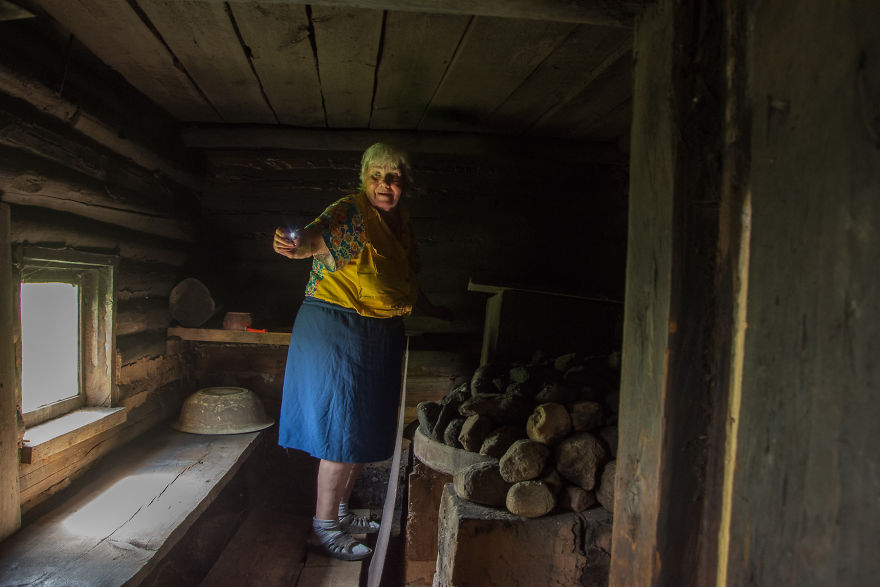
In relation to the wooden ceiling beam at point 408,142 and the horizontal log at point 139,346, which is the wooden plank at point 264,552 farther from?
the wooden ceiling beam at point 408,142

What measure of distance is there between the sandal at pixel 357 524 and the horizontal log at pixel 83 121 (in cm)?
229

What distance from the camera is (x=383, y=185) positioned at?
7.84ft

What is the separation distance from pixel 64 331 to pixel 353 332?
1.46 meters

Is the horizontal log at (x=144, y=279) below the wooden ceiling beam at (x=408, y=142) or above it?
below

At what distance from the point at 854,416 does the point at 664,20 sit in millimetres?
937

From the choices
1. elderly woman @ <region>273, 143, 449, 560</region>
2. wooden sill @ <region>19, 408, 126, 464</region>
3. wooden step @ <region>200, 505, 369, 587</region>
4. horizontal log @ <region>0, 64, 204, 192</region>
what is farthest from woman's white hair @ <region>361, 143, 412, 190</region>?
wooden step @ <region>200, 505, 369, 587</region>

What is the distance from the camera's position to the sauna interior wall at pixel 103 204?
193 cm

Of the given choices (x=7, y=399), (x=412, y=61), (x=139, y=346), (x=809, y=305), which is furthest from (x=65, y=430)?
(x=809, y=305)

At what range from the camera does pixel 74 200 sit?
2289 mm

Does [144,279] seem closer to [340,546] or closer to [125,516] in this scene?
[125,516]

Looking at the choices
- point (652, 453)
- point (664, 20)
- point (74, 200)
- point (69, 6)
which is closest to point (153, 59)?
point (69, 6)

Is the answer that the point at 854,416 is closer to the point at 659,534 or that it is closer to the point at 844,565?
the point at 844,565

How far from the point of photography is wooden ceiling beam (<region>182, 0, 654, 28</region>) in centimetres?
128

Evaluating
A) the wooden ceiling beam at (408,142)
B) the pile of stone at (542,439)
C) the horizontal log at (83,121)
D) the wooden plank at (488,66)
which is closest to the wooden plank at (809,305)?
the pile of stone at (542,439)
